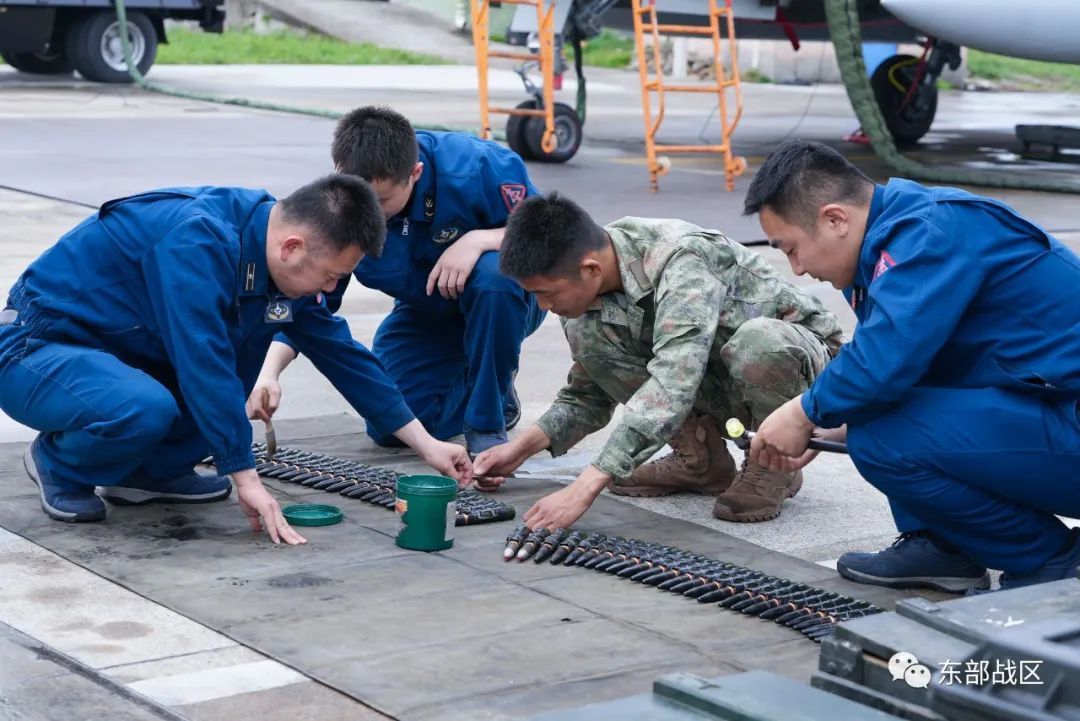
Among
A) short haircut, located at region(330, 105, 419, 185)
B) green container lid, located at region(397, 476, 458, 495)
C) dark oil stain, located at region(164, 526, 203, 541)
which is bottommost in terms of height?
dark oil stain, located at region(164, 526, 203, 541)

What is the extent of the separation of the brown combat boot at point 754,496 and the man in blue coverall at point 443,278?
85cm

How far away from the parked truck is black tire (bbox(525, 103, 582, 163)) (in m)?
8.28

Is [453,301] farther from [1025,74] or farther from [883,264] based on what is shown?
[1025,74]

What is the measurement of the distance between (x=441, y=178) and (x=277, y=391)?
94 cm

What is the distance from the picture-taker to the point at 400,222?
16.3ft

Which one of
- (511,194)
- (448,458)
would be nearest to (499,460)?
(448,458)

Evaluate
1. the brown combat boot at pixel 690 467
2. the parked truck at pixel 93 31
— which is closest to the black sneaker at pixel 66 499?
the brown combat boot at pixel 690 467

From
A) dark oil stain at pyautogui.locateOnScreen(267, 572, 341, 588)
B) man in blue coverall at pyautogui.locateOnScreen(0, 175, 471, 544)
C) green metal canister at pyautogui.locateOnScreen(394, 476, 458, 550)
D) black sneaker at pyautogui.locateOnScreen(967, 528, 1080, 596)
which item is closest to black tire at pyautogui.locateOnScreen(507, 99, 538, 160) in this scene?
man in blue coverall at pyautogui.locateOnScreen(0, 175, 471, 544)

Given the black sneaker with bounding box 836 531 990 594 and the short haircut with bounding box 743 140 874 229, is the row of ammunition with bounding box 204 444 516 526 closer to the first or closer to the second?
the black sneaker with bounding box 836 531 990 594

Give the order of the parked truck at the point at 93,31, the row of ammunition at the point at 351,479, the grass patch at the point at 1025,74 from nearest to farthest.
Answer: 1. the row of ammunition at the point at 351,479
2. the parked truck at the point at 93,31
3. the grass patch at the point at 1025,74

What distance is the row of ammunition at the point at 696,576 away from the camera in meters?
3.48

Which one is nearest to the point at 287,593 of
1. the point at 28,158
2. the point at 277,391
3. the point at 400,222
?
the point at 277,391

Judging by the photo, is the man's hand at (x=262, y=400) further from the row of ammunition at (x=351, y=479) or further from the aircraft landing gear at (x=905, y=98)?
the aircraft landing gear at (x=905, y=98)

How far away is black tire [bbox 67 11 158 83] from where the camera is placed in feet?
63.9
